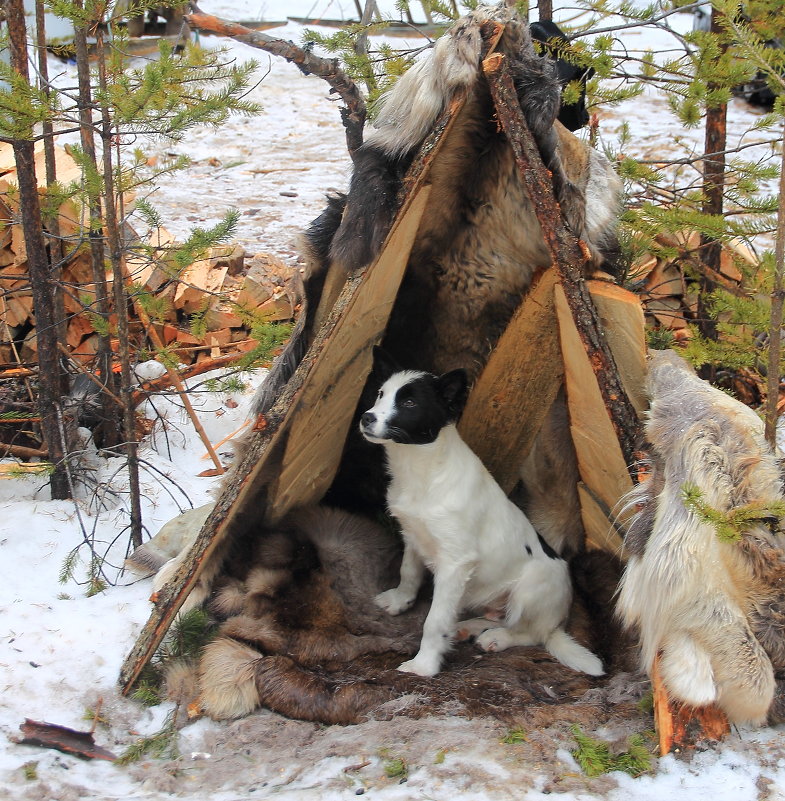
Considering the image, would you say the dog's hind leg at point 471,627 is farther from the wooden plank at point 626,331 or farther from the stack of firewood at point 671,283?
the stack of firewood at point 671,283

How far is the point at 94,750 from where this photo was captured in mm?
2746

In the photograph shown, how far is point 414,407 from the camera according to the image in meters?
3.22

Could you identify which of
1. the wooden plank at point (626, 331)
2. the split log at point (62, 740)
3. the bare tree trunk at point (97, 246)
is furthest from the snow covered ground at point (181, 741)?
the wooden plank at point (626, 331)

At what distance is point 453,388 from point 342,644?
48.0 inches

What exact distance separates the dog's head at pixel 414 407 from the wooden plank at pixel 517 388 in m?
0.55

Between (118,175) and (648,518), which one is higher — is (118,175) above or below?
above

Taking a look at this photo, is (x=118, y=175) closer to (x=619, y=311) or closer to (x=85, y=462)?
(x=85, y=462)

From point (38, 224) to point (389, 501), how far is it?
7.10 ft

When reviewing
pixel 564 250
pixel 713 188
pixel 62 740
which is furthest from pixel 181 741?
pixel 713 188

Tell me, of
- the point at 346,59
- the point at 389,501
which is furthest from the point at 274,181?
the point at 389,501

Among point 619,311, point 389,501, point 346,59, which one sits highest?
point 346,59

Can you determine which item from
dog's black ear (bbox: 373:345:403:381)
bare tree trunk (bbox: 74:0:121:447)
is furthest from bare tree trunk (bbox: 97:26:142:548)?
dog's black ear (bbox: 373:345:403:381)

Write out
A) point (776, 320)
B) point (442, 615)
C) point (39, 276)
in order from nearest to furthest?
point (776, 320), point (442, 615), point (39, 276)

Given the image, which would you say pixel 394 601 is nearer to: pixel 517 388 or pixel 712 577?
pixel 517 388
